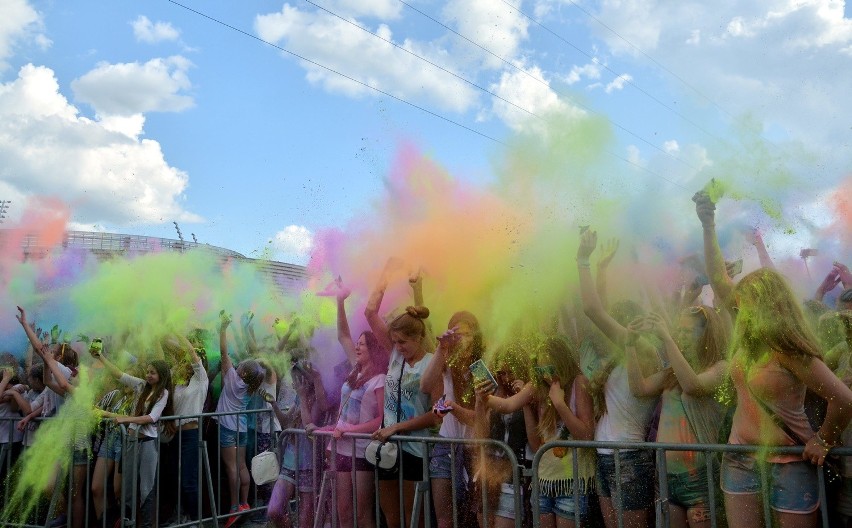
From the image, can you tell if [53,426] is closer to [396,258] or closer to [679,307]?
[396,258]

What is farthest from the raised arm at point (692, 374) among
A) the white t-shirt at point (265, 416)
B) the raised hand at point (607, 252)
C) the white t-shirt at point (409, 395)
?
the white t-shirt at point (265, 416)

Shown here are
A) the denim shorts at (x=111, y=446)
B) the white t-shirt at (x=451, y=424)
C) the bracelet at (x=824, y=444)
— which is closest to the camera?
the bracelet at (x=824, y=444)

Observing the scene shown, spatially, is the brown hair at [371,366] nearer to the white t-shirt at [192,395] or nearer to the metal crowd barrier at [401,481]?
the metal crowd barrier at [401,481]

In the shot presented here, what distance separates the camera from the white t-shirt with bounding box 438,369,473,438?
462 cm

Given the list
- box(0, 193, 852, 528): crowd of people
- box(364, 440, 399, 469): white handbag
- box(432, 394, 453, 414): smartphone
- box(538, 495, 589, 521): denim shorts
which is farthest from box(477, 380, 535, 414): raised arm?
box(364, 440, 399, 469): white handbag

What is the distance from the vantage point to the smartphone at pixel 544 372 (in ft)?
13.9

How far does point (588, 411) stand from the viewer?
4125 mm

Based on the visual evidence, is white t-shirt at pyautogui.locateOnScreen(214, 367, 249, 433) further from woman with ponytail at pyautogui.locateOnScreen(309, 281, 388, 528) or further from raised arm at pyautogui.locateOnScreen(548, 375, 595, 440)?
raised arm at pyautogui.locateOnScreen(548, 375, 595, 440)

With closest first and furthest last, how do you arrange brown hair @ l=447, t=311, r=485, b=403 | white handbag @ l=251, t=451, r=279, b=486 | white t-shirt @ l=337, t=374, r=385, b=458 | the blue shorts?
brown hair @ l=447, t=311, r=485, b=403 → white t-shirt @ l=337, t=374, r=385, b=458 → white handbag @ l=251, t=451, r=279, b=486 → the blue shorts

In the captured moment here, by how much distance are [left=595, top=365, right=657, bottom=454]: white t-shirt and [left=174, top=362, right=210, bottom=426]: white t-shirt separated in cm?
456

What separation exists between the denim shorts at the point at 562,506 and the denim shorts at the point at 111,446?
14.7 feet

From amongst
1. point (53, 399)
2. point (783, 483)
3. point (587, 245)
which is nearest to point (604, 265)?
point (587, 245)

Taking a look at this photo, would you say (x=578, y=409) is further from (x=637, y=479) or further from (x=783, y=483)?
(x=783, y=483)

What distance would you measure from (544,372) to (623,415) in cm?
53
